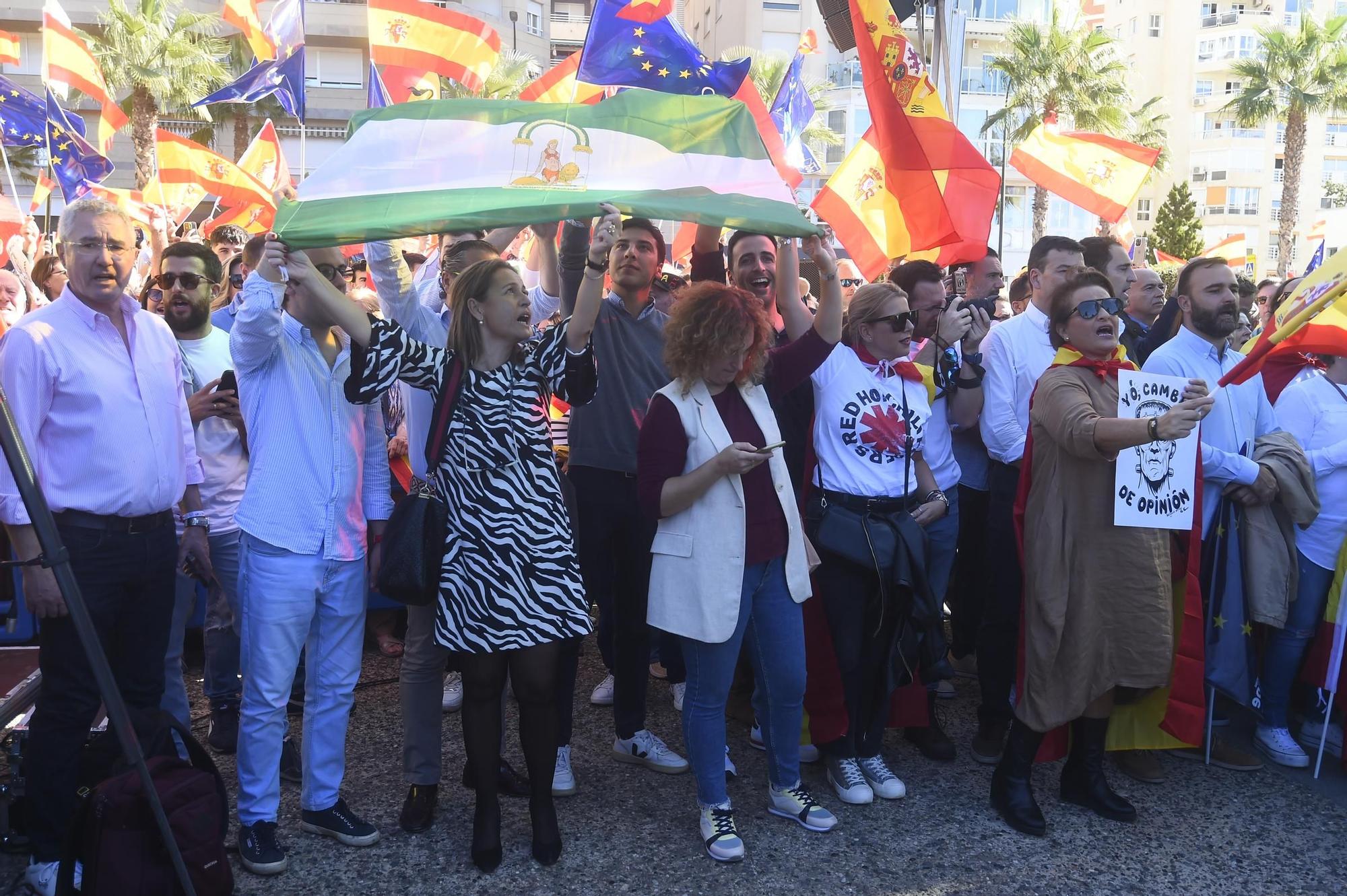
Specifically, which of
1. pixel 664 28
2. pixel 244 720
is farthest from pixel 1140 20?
pixel 244 720

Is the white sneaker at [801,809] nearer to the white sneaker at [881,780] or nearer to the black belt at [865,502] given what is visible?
the white sneaker at [881,780]

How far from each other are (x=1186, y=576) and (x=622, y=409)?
93.3 inches

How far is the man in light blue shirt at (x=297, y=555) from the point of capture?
3648mm

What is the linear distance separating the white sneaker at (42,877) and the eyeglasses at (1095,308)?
12.9 feet

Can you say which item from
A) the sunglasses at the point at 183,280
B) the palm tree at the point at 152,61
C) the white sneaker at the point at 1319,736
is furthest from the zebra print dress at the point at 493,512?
the palm tree at the point at 152,61

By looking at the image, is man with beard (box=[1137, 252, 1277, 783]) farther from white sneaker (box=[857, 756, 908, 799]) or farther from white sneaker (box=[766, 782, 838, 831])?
white sneaker (box=[766, 782, 838, 831])

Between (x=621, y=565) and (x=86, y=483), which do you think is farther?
(x=621, y=565)

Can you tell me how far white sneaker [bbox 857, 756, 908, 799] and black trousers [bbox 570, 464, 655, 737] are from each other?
0.94m

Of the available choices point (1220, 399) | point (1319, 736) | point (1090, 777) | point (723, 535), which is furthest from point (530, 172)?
point (1319, 736)

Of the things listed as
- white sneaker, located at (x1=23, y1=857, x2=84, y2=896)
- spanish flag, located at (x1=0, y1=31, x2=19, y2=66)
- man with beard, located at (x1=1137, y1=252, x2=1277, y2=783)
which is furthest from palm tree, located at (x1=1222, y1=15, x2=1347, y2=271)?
white sneaker, located at (x1=23, y1=857, x2=84, y2=896)

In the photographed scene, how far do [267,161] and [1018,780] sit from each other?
10320 mm

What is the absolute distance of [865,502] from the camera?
4.30 metres

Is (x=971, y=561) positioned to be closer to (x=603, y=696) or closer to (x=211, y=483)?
(x=603, y=696)

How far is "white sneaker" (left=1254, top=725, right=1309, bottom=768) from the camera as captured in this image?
475 cm
